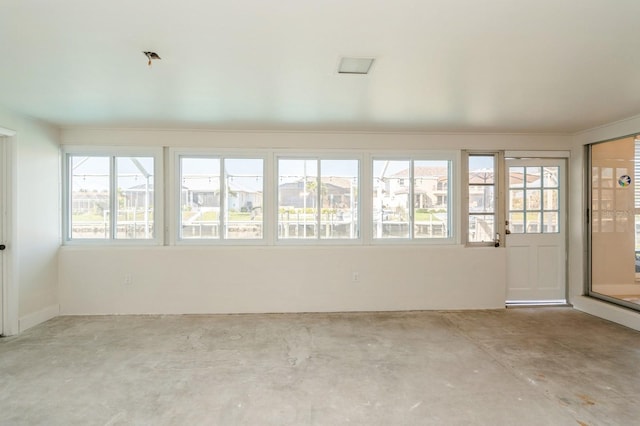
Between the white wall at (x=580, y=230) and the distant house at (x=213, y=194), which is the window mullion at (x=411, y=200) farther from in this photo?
the white wall at (x=580, y=230)

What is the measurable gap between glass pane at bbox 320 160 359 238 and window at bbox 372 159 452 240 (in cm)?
30

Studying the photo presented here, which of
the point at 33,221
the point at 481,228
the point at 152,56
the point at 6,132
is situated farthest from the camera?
the point at 481,228

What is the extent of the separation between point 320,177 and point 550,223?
3323 millimetres

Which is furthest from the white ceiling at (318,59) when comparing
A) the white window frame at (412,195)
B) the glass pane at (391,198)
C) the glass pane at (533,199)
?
the glass pane at (533,199)

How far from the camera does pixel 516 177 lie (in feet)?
16.0

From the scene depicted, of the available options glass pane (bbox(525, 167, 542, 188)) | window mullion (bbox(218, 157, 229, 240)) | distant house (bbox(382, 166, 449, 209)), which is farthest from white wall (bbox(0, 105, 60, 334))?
glass pane (bbox(525, 167, 542, 188))

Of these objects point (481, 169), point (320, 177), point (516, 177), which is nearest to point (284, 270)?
point (320, 177)

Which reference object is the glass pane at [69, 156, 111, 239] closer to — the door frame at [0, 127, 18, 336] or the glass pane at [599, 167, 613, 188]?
the door frame at [0, 127, 18, 336]

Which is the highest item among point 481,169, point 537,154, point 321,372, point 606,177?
point 537,154

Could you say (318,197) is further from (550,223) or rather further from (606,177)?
(606,177)

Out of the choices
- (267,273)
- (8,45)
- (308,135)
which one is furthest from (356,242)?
(8,45)

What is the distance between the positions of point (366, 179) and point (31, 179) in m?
3.98

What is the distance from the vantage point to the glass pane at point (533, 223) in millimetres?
4879

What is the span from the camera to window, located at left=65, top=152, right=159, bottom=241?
455cm
